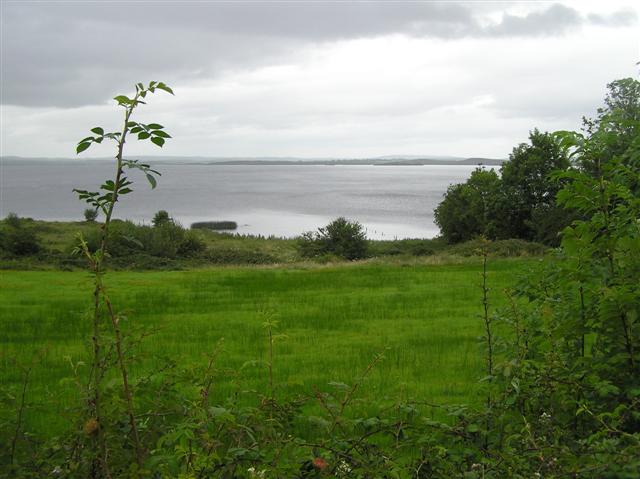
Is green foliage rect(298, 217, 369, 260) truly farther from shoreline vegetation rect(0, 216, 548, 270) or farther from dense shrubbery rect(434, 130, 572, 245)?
dense shrubbery rect(434, 130, 572, 245)

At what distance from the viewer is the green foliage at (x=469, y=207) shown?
45188 mm

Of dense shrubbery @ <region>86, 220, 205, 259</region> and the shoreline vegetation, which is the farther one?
dense shrubbery @ <region>86, 220, 205, 259</region>

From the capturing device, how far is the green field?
722cm

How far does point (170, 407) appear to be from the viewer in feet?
9.43

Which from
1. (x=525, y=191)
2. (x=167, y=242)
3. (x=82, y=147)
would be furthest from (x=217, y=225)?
(x=82, y=147)

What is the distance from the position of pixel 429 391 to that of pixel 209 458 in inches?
208

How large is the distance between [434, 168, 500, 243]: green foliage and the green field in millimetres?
25033

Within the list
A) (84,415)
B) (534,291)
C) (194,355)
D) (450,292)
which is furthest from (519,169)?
(84,415)

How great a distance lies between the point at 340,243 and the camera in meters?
43.7

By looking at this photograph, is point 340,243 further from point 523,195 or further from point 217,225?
point 217,225

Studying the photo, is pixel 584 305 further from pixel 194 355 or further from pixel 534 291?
pixel 194 355

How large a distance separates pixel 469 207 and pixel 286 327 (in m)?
38.1

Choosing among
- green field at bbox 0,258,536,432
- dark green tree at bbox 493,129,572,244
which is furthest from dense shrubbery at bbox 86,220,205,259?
dark green tree at bbox 493,129,572,244

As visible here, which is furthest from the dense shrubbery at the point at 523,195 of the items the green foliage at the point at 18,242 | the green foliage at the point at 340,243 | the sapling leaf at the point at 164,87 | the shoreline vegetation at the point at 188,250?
the sapling leaf at the point at 164,87
